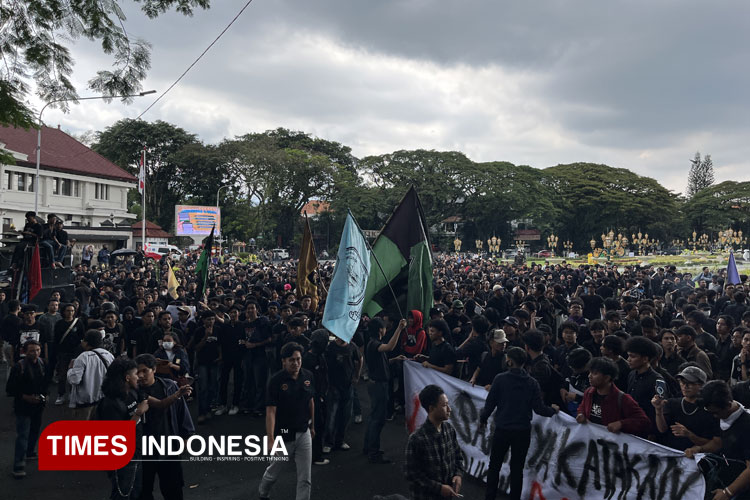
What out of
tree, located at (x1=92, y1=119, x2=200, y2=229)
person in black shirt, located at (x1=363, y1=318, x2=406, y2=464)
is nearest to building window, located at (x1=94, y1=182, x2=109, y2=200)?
tree, located at (x1=92, y1=119, x2=200, y2=229)


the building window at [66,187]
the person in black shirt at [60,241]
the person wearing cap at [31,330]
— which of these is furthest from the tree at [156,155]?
the person wearing cap at [31,330]

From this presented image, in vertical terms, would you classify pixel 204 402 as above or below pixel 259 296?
below

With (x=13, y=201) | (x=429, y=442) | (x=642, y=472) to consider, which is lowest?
(x=642, y=472)

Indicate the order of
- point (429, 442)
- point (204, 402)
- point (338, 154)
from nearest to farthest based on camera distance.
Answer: point (429, 442) < point (204, 402) < point (338, 154)

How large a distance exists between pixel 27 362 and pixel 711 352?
8381mm

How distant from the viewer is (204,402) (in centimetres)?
820

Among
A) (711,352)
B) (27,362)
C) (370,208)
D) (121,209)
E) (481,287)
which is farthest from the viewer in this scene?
Result: (370,208)

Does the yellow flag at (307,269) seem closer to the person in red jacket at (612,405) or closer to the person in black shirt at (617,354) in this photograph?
the person in black shirt at (617,354)

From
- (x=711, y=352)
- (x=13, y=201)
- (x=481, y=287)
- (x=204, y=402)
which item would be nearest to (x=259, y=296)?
(x=204, y=402)

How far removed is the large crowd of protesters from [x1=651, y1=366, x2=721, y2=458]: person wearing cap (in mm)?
11

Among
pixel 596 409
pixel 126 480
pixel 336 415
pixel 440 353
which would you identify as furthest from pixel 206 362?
pixel 596 409

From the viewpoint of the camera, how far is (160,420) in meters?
4.92

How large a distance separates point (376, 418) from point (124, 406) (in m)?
3.09

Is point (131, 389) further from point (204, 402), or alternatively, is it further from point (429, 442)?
point (204, 402)
